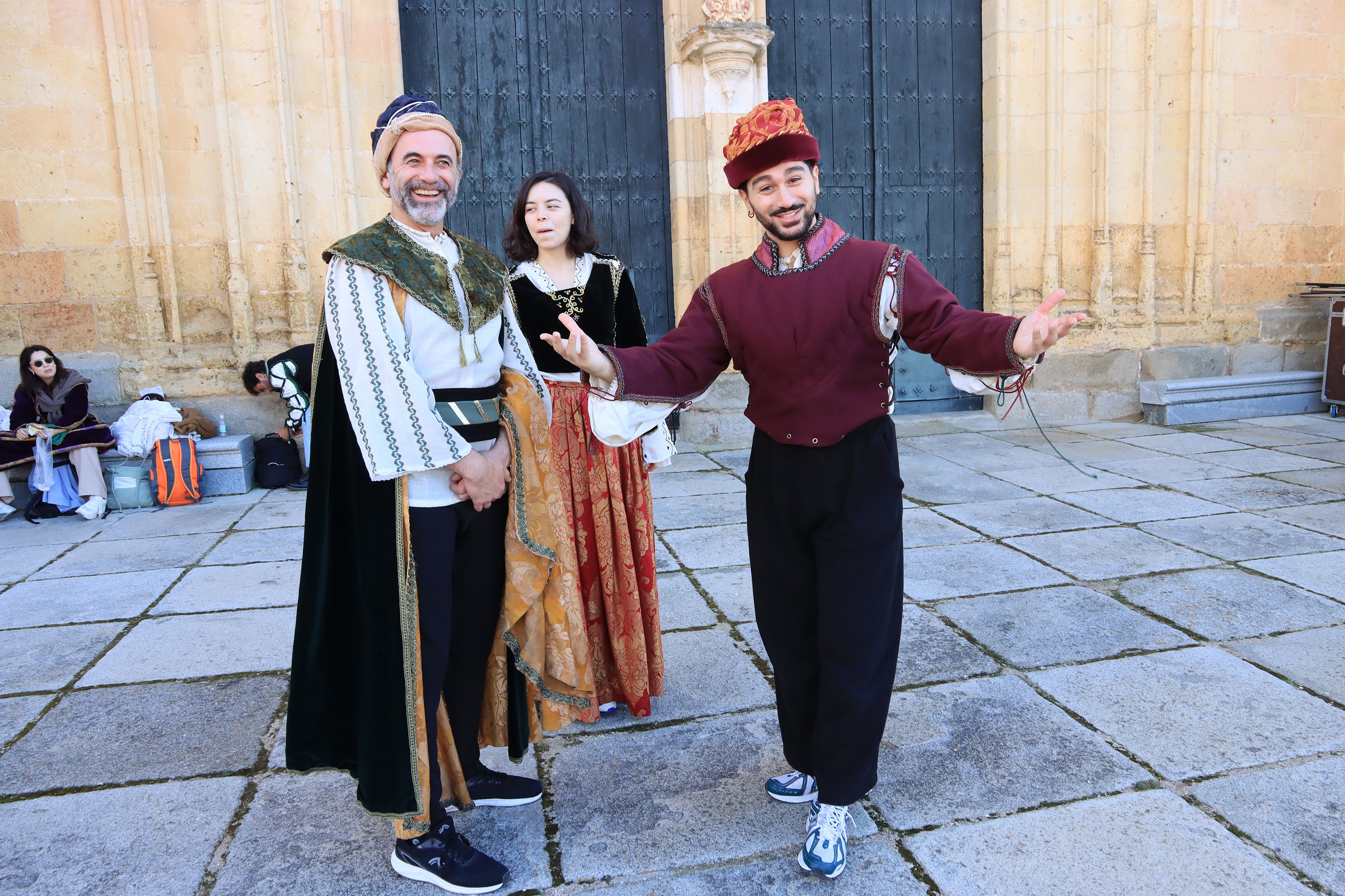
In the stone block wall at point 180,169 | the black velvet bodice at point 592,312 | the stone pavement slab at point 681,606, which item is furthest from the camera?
the stone block wall at point 180,169

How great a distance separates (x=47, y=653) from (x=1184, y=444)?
673 centimetres

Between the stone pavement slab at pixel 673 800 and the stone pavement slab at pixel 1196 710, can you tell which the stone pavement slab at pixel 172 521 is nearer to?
the stone pavement slab at pixel 673 800

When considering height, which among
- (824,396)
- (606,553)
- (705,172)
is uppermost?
(705,172)

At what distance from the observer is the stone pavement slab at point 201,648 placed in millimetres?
3111

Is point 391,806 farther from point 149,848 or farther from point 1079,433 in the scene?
point 1079,433

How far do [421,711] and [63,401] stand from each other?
5.05 m

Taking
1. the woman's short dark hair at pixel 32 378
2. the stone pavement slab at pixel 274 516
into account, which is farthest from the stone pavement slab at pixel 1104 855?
the woman's short dark hair at pixel 32 378

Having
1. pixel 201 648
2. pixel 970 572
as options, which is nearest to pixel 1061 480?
pixel 970 572

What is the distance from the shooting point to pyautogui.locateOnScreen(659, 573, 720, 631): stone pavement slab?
340 cm

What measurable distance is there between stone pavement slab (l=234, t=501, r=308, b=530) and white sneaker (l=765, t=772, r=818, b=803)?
3.46m

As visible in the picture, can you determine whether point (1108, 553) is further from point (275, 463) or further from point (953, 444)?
point (275, 463)

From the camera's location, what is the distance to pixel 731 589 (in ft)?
12.3

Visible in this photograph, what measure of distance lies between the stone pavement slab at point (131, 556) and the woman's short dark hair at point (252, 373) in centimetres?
155

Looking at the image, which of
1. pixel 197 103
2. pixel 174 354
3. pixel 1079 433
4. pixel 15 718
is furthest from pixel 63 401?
pixel 1079 433
